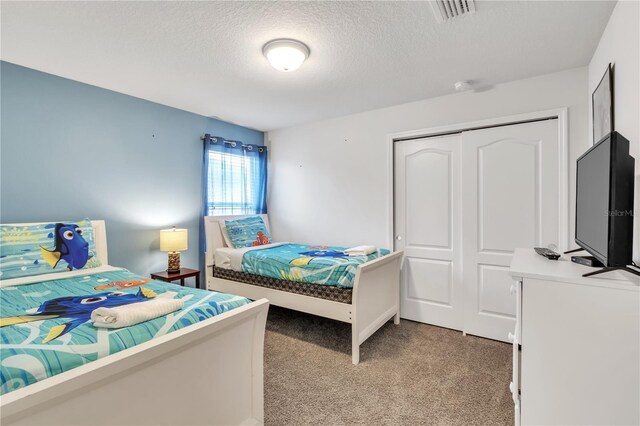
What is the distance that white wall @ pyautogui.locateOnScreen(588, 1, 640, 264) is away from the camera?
4.58 feet

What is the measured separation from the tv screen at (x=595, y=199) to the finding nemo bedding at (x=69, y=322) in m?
1.67

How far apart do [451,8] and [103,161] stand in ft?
10.3

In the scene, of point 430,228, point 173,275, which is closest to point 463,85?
point 430,228

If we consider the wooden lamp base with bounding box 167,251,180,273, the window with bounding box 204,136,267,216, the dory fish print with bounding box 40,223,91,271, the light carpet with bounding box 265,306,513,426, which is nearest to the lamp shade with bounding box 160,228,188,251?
the wooden lamp base with bounding box 167,251,180,273

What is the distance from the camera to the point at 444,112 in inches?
123

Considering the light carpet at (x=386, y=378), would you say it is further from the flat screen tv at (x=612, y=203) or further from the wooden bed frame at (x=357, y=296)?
the flat screen tv at (x=612, y=203)

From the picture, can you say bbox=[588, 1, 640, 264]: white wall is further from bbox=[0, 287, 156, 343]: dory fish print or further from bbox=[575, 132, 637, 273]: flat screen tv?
bbox=[0, 287, 156, 343]: dory fish print

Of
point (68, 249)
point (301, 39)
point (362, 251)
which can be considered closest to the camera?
point (301, 39)

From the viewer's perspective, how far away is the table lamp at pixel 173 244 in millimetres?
3141

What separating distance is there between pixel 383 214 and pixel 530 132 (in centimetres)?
156

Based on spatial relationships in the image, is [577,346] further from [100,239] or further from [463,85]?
[100,239]

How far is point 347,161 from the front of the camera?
148 inches

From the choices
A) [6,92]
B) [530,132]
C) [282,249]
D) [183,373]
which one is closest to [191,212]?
[282,249]

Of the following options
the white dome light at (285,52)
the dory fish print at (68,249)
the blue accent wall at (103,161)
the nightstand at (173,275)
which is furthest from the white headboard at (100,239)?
the white dome light at (285,52)
